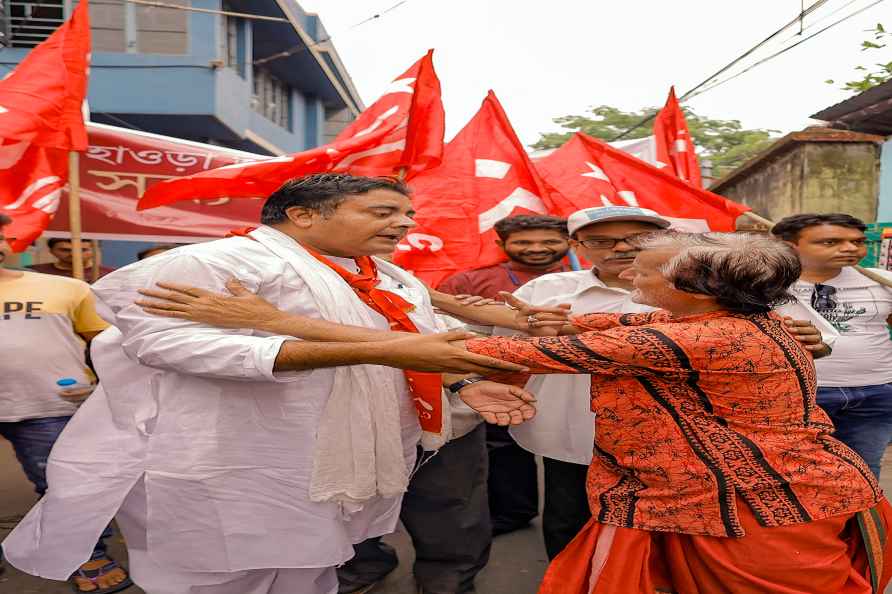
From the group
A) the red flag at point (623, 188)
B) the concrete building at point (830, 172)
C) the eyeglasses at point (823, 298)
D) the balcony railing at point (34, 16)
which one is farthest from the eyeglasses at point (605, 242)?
the balcony railing at point (34, 16)

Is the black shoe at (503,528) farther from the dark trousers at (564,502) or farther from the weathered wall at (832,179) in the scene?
the weathered wall at (832,179)

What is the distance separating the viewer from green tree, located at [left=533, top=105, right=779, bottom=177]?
2528 centimetres

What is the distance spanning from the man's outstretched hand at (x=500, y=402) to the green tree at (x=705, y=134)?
2372cm

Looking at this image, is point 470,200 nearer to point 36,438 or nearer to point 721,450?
point 36,438

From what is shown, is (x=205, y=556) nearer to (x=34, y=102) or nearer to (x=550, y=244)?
(x=550, y=244)

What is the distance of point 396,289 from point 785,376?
4.23 feet

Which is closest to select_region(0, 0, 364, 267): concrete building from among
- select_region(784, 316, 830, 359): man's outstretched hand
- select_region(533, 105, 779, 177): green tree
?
select_region(784, 316, 830, 359): man's outstretched hand

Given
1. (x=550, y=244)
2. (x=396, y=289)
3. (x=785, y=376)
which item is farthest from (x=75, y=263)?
(x=785, y=376)

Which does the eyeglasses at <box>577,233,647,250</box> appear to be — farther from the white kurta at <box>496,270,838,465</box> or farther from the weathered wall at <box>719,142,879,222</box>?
the weathered wall at <box>719,142,879,222</box>

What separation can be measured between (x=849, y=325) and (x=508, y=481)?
1.82 metres

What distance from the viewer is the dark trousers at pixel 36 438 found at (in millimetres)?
3189

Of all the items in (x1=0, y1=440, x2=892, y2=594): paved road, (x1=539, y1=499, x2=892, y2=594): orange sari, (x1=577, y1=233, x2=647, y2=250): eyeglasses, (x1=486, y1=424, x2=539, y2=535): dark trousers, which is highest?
(x1=577, y1=233, x2=647, y2=250): eyeglasses

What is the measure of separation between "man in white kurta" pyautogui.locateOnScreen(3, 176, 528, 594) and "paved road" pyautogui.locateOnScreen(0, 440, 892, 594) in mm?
1141

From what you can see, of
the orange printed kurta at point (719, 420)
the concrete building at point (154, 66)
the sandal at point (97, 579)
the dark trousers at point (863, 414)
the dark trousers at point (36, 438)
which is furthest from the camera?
the concrete building at point (154, 66)
